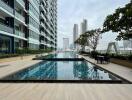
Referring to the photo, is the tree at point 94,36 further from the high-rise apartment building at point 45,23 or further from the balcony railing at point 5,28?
the balcony railing at point 5,28

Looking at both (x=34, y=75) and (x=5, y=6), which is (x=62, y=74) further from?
(x=5, y=6)

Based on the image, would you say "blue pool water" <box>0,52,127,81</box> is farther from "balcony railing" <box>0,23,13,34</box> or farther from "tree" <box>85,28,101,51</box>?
"tree" <box>85,28,101,51</box>

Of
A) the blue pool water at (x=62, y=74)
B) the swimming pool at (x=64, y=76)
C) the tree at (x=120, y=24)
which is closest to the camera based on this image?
the swimming pool at (x=64, y=76)

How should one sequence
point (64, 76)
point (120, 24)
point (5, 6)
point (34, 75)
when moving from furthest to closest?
point (5, 6) → point (120, 24) → point (34, 75) → point (64, 76)

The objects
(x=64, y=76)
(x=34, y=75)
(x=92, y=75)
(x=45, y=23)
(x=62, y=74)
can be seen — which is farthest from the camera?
(x=45, y=23)

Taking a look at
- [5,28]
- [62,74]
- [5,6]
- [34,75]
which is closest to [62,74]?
[62,74]

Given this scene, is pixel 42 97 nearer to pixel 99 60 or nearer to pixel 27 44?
pixel 99 60

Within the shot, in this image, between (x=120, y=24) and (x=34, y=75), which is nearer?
(x=34, y=75)

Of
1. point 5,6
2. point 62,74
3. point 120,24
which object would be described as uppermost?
point 5,6

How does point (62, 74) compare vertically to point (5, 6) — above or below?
below

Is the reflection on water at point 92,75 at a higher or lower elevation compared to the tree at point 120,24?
lower

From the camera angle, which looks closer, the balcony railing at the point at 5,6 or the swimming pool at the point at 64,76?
the swimming pool at the point at 64,76

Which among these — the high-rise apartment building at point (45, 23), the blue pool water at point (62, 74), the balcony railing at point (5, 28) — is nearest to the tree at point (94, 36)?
the high-rise apartment building at point (45, 23)

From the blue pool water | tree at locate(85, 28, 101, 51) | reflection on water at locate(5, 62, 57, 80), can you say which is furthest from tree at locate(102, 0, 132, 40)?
tree at locate(85, 28, 101, 51)
